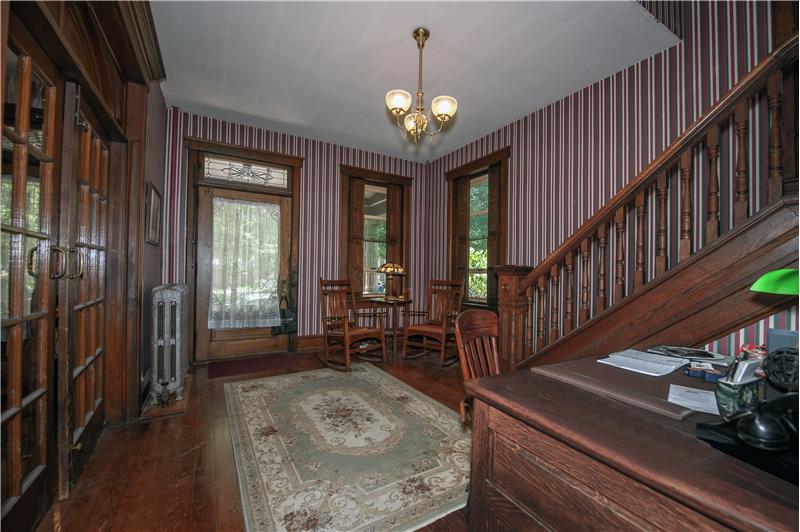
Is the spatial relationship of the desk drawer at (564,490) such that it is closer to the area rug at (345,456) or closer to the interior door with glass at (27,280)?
the area rug at (345,456)

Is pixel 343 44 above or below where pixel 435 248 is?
above

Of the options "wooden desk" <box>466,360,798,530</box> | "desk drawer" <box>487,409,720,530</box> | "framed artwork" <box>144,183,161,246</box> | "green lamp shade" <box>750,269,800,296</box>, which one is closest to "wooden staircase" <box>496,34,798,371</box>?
"green lamp shade" <box>750,269,800,296</box>

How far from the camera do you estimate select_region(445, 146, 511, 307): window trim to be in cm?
424

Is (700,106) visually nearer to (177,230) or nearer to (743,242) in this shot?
(743,242)

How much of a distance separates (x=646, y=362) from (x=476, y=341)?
2.22ft

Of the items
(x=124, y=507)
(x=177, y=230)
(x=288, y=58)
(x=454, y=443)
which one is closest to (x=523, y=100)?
(x=288, y=58)

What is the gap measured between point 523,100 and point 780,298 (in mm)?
2880

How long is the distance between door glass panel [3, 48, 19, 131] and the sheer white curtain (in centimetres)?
297

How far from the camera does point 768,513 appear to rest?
48cm

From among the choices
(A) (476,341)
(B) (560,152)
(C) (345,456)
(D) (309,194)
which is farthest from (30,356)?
(B) (560,152)

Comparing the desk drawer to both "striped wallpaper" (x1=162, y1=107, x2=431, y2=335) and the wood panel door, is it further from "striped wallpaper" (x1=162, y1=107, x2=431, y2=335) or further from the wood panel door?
"striped wallpaper" (x1=162, y1=107, x2=431, y2=335)

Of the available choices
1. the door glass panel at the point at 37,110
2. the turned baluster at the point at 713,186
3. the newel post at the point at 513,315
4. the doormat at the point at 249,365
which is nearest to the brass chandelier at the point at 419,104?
the newel post at the point at 513,315

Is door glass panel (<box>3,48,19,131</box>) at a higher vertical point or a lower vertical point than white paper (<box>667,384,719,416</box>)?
higher

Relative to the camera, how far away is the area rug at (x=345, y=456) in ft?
5.13
